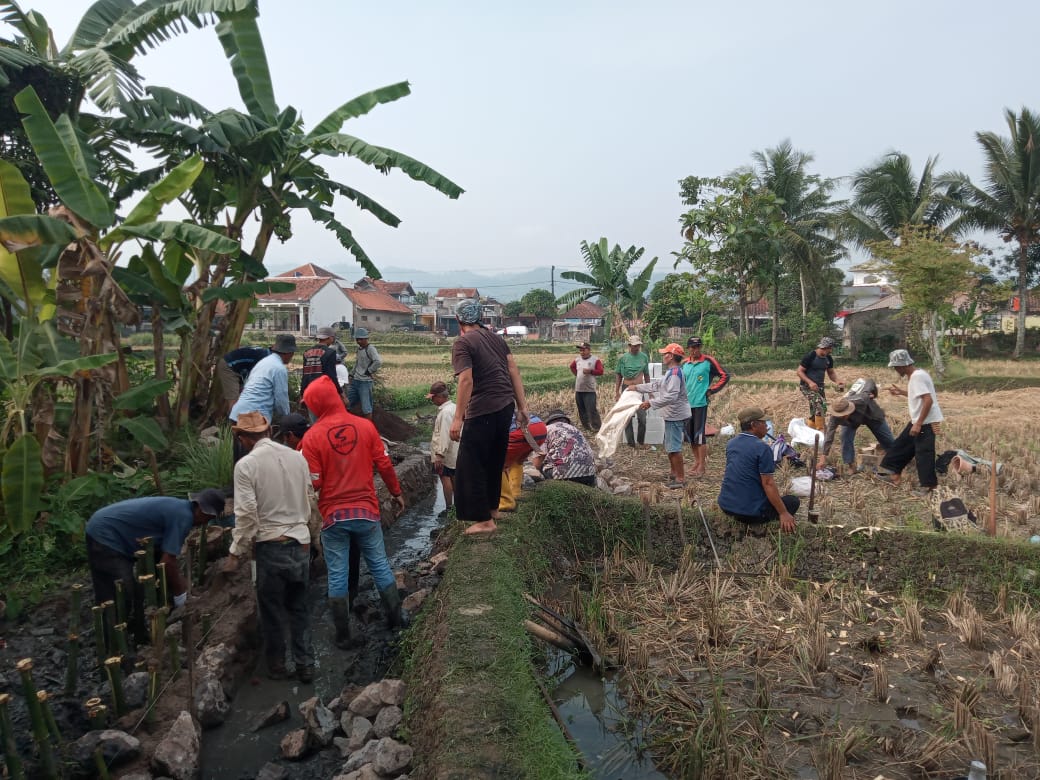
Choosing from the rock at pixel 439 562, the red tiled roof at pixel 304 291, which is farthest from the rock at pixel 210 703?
the red tiled roof at pixel 304 291

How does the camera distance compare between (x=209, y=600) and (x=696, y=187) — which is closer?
(x=209, y=600)

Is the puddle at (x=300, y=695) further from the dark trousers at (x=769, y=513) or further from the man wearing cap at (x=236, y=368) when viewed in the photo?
the dark trousers at (x=769, y=513)

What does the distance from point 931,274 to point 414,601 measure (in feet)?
75.0

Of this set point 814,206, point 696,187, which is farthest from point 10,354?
point 814,206

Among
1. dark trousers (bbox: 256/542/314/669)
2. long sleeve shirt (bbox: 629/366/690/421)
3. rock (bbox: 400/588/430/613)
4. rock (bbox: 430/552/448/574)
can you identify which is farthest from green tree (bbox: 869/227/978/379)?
dark trousers (bbox: 256/542/314/669)

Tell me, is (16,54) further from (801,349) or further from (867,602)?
(801,349)

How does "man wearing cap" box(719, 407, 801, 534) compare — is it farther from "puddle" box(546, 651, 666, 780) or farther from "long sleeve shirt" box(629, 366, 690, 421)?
"long sleeve shirt" box(629, 366, 690, 421)

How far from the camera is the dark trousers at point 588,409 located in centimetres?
1167

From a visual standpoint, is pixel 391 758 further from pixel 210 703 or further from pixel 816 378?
pixel 816 378

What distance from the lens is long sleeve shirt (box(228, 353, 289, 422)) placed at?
6.19m

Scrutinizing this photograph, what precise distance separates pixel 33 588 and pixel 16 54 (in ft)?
19.6

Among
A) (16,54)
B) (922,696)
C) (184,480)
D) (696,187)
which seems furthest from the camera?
(696,187)

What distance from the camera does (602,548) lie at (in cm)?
616

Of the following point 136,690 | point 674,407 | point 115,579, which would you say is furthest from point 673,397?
point 136,690
